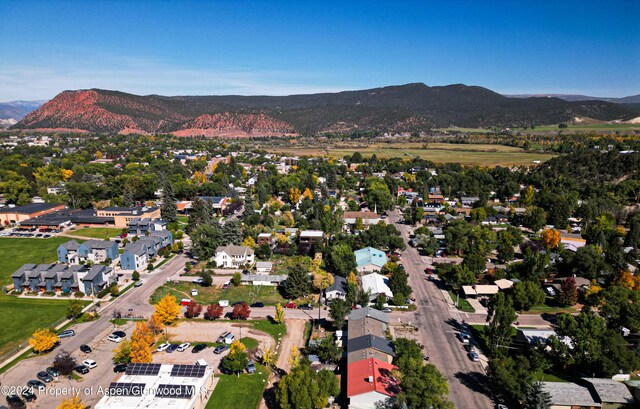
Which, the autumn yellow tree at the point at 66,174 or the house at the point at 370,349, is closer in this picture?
the house at the point at 370,349

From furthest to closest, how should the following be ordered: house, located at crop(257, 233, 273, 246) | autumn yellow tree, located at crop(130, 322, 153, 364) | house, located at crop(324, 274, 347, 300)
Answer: house, located at crop(257, 233, 273, 246) → house, located at crop(324, 274, 347, 300) → autumn yellow tree, located at crop(130, 322, 153, 364)

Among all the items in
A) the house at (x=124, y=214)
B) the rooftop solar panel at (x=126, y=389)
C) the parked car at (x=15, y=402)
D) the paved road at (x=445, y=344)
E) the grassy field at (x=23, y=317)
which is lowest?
the paved road at (x=445, y=344)

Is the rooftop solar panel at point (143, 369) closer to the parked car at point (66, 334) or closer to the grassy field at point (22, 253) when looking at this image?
the parked car at point (66, 334)

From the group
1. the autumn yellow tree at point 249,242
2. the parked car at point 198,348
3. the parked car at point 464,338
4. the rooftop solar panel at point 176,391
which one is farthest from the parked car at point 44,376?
the parked car at point 464,338

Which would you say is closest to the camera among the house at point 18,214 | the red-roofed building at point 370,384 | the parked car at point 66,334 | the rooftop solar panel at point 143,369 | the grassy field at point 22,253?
the red-roofed building at point 370,384

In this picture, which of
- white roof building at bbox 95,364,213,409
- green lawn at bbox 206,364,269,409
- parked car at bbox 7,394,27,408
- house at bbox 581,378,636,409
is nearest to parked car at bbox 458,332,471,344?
house at bbox 581,378,636,409

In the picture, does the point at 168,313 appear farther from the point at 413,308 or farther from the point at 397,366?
the point at 413,308

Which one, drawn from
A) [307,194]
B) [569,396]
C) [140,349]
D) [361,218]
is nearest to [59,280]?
[140,349]

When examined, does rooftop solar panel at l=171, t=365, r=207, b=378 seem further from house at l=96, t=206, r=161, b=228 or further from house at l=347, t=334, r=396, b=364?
house at l=96, t=206, r=161, b=228
